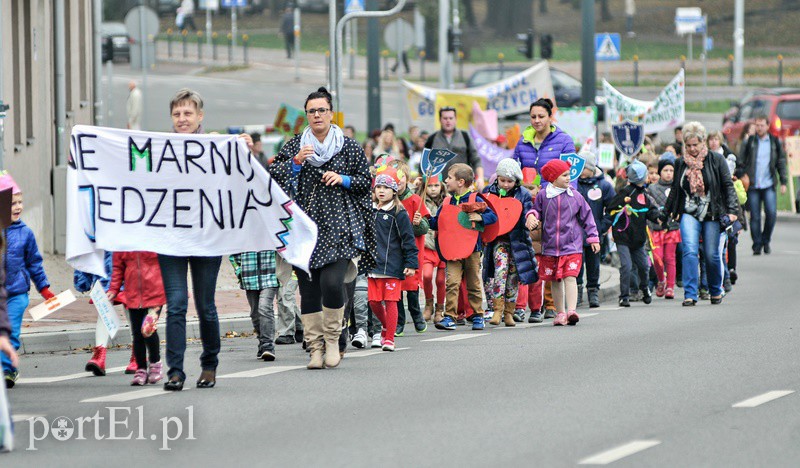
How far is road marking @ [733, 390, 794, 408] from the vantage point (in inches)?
369

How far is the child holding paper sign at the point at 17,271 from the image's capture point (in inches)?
418

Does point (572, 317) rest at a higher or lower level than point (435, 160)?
lower

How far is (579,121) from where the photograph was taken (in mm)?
23797

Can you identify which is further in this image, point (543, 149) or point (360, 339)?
point (543, 149)

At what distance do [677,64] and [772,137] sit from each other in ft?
135

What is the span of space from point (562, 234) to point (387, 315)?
2335 mm

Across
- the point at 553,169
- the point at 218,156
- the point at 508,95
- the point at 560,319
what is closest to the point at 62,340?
the point at 218,156

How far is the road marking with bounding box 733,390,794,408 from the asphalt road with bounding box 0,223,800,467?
0.03 meters

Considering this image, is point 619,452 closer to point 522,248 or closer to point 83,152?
point 83,152

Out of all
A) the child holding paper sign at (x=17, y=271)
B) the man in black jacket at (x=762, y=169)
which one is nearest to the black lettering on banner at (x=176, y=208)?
the child holding paper sign at (x=17, y=271)

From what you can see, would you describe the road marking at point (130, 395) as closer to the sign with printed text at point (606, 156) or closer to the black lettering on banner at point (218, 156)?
the black lettering on banner at point (218, 156)

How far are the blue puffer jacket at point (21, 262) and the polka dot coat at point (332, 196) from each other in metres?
1.64

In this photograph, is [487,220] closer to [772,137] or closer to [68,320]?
[68,320]

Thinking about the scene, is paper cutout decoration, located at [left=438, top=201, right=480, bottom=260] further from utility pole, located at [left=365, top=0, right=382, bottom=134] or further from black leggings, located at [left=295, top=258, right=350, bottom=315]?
utility pole, located at [left=365, top=0, right=382, bottom=134]
